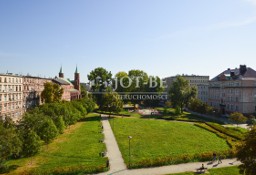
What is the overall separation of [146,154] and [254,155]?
15.6m

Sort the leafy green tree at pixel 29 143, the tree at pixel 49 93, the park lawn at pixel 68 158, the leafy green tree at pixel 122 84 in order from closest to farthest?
the park lawn at pixel 68 158, the leafy green tree at pixel 29 143, the tree at pixel 49 93, the leafy green tree at pixel 122 84

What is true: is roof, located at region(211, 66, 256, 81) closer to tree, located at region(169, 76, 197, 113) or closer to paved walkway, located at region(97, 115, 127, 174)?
tree, located at region(169, 76, 197, 113)

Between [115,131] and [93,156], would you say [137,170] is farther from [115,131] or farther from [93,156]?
[115,131]

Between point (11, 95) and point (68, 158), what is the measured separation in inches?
1342

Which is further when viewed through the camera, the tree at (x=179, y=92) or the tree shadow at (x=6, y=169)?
the tree at (x=179, y=92)

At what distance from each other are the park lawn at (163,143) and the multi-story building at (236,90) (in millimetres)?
33292

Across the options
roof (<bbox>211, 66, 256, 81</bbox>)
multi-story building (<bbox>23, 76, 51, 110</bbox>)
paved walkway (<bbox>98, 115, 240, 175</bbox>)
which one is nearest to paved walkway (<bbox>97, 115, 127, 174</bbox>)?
paved walkway (<bbox>98, 115, 240, 175</bbox>)

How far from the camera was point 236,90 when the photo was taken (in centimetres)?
7625

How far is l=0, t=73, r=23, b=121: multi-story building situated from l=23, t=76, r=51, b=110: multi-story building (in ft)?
7.61

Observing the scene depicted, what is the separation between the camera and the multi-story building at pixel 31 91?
6546 cm

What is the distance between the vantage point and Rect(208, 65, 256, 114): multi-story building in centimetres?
7362

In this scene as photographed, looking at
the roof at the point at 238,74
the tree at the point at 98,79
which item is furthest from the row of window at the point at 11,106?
the roof at the point at 238,74

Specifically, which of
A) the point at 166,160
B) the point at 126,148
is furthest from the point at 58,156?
the point at 166,160

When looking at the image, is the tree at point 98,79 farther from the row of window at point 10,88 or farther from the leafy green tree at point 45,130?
the leafy green tree at point 45,130
